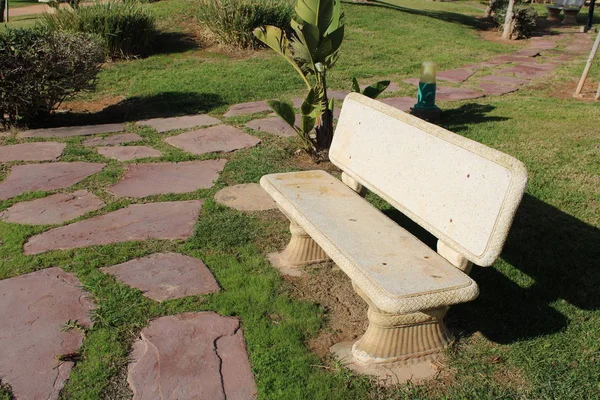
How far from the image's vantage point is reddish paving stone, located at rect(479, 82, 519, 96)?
8.16 metres

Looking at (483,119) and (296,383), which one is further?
(483,119)

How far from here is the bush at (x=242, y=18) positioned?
10.7m

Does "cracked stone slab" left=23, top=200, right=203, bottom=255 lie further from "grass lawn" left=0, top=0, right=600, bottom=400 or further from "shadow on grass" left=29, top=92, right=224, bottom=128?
"shadow on grass" left=29, top=92, right=224, bottom=128

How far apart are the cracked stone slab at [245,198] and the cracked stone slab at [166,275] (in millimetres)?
906

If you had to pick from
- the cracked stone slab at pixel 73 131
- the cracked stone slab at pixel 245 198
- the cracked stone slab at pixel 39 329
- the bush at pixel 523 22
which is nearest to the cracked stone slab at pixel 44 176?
the cracked stone slab at pixel 73 131

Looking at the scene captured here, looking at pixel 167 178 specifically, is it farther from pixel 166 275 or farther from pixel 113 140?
pixel 166 275

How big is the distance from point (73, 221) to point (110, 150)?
5.40ft

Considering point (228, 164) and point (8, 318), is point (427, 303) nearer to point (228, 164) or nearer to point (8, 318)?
point (8, 318)

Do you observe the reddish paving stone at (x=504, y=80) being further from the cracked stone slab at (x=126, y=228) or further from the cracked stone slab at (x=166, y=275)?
the cracked stone slab at (x=166, y=275)

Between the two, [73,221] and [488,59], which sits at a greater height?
[488,59]

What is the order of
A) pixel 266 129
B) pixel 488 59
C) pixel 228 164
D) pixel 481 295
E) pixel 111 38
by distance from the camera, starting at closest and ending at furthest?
pixel 481 295 < pixel 228 164 < pixel 266 129 < pixel 111 38 < pixel 488 59

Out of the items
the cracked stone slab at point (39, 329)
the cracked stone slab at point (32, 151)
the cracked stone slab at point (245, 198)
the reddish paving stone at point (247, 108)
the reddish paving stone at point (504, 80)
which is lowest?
the cracked stone slab at point (32, 151)

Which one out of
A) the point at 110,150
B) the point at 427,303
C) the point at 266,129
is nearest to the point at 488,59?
the point at 266,129

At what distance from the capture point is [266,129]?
637cm
